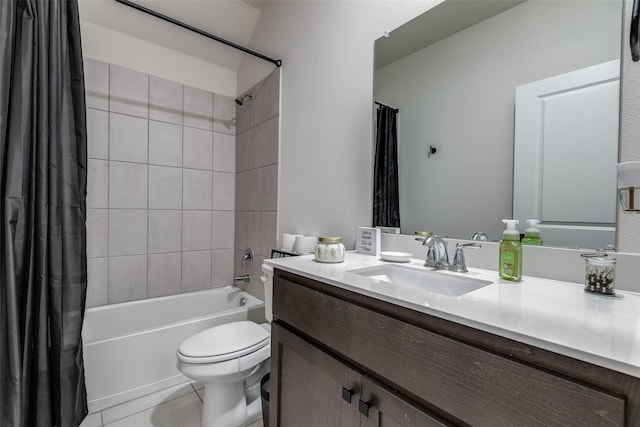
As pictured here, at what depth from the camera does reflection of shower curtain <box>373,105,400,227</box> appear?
1305mm

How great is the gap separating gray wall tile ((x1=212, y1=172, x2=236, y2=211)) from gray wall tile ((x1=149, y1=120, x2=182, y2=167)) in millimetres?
323

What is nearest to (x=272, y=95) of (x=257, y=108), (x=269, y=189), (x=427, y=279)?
(x=257, y=108)

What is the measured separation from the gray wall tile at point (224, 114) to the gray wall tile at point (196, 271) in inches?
42.3

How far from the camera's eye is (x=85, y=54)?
1.91 meters

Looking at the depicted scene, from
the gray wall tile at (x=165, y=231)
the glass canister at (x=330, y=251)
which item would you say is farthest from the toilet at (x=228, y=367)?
the gray wall tile at (x=165, y=231)

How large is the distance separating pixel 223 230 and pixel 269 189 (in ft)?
2.38

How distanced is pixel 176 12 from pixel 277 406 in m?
2.50

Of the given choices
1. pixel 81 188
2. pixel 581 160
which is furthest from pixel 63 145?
pixel 581 160

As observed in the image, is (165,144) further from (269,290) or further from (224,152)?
(269,290)

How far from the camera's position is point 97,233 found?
1.98 metres

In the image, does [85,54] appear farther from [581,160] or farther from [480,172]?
[581,160]

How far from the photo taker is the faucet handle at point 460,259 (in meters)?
0.96

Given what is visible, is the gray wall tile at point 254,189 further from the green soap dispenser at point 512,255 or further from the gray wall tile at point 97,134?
the green soap dispenser at point 512,255

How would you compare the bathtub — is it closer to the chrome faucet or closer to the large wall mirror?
the chrome faucet
